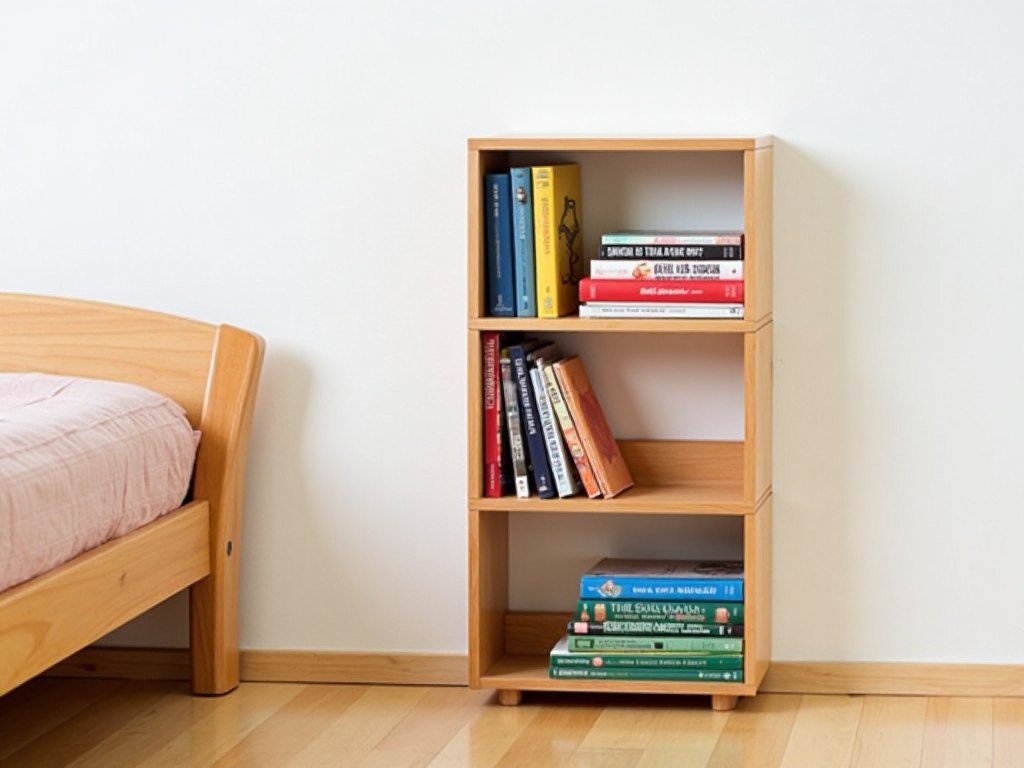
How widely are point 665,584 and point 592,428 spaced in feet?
0.87

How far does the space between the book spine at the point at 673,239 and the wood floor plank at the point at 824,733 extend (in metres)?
0.73

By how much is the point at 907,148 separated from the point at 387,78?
832 mm

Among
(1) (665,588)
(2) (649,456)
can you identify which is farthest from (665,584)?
(2) (649,456)

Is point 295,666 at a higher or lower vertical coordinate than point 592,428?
lower

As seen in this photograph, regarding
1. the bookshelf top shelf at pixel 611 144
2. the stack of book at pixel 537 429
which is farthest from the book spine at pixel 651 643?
the bookshelf top shelf at pixel 611 144

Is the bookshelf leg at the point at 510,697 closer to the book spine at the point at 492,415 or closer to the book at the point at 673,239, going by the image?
the book spine at the point at 492,415

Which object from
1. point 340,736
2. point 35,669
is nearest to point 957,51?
point 340,736

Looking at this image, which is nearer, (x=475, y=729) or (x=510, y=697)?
(x=475, y=729)

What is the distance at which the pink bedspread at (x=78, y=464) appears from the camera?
2.12 metres

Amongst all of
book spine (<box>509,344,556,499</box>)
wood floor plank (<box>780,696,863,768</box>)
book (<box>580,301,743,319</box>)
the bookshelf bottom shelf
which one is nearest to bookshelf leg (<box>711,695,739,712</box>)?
the bookshelf bottom shelf

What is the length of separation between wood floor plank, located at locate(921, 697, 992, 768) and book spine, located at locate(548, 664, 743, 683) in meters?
0.30

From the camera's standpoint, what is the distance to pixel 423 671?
284 centimetres

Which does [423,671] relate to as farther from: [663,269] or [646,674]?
[663,269]

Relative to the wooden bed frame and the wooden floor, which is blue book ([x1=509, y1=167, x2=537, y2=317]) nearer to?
the wooden bed frame
